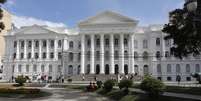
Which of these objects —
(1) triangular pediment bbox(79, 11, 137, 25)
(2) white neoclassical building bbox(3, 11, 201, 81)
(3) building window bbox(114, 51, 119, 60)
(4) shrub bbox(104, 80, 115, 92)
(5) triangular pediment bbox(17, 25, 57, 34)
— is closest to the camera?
(4) shrub bbox(104, 80, 115, 92)

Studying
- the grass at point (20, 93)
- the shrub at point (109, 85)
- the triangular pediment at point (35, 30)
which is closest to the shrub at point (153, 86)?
the shrub at point (109, 85)

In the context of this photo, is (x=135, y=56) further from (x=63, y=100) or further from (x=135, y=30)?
(x=63, y=100)

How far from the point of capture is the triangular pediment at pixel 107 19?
262 feet

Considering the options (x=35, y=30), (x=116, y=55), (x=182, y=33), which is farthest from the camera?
(x=35, y=30)

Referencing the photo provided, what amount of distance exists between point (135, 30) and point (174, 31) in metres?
46.7

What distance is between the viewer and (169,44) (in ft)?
→ 267

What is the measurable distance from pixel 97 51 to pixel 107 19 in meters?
8.33

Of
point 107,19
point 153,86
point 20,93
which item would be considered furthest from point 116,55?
point 153,86

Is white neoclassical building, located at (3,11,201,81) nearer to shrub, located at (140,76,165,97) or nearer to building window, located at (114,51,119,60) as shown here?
building window, located at (114,51,119,60)

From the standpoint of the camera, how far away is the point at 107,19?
81125 mm

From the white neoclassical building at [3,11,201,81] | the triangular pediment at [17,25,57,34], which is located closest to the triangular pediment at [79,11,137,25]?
the white neoclassical building at [3,11,201,81]

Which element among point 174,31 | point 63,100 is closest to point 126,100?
point 63,100

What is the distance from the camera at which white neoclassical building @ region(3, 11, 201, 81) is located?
79.4 metres

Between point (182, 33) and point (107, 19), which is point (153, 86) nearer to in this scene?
point (182, 33)
